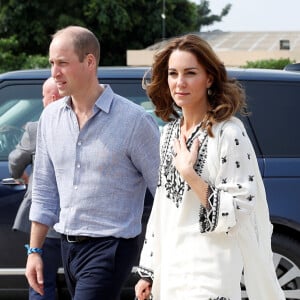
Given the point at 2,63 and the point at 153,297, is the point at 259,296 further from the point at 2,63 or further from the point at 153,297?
the point at 2,63

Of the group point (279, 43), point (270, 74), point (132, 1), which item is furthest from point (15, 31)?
point (270, 74)

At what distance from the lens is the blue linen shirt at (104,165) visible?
10.7 ft

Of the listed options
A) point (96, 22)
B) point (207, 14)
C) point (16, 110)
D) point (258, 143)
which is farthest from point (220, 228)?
point (207, 14)

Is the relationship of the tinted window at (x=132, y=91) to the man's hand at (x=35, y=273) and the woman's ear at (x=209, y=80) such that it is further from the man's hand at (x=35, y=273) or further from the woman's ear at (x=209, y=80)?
the woman's ear at (x=209, y=80)

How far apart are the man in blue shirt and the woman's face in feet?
1.62

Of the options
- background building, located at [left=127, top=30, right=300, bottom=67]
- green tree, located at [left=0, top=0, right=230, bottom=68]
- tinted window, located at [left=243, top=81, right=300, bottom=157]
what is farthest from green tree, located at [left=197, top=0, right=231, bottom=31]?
tinted window, located at [left=243, top=81, right=300, bottom=157]

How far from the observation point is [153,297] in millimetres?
2961

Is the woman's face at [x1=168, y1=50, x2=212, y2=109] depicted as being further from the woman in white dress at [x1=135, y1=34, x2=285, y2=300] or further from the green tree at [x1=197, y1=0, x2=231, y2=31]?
the green tree at [x1=197, y1=0, x2=231, y2=31]

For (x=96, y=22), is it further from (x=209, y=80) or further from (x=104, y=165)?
(x=209, y=80)

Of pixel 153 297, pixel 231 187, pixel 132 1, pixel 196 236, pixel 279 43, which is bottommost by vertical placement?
pixel 279 43

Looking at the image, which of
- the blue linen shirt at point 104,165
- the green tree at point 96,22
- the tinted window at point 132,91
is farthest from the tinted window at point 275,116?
the green tree at point 96,22

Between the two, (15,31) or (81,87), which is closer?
(81,87)

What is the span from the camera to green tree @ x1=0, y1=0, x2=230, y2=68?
41812 millimetres

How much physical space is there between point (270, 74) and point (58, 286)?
1.81 m
